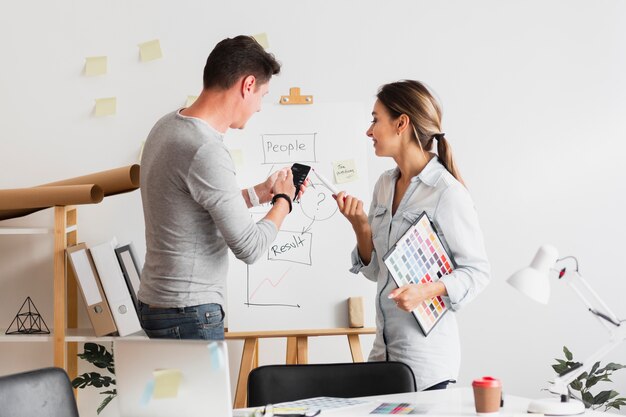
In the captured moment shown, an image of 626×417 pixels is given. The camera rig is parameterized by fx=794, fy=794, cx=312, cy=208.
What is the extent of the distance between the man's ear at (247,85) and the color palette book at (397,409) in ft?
2.92

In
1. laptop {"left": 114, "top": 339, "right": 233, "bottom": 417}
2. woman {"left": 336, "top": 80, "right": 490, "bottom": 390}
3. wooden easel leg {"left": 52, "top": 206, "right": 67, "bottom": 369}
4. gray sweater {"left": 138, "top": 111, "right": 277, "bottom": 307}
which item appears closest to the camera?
laptop {"left": 114, "top": 339, "right": 233, "bottom": 417}

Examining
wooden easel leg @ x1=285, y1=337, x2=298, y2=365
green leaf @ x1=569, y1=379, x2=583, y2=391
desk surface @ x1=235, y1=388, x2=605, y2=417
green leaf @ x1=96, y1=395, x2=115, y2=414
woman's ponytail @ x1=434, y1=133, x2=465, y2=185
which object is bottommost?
green leaf @ x1=569, y1=379, x2=583, y2=391

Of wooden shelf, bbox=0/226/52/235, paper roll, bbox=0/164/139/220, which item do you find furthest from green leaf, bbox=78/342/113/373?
paper roll, bbox=0/164/139/220

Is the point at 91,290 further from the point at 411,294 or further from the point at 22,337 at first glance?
the point at 411,294

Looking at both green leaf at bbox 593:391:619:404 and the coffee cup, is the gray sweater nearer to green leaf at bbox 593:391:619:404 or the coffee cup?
the coffee cup

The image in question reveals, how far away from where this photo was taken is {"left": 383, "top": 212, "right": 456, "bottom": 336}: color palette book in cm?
213

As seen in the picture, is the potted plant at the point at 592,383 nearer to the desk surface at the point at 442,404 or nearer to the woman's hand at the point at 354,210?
the woman's hand at the point at 354,210

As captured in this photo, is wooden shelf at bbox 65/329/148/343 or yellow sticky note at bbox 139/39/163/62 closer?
wooden shelf at bbox 65/329/148/343

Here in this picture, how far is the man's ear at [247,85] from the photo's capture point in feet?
6.98

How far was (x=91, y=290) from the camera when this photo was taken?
10.4 ft

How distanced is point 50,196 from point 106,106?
605 mm

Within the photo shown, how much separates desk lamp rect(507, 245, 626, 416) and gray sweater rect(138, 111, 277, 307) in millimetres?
713

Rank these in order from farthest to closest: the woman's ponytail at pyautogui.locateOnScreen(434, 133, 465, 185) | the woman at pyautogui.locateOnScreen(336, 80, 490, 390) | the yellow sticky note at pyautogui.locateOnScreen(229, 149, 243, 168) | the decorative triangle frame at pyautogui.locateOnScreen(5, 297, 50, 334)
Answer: the decorative triangle frame at pyautogui.locateOnScreen(5, 297, 50, 334) < the yellow sticky note at pyautogui.locateOnScreen(229, 149, 243, 168) < the woman's ponytail at pyautogui.locateOnScreen(434, 133, 465, 185) < the woman at pyautogui.locateOnScreen(336, 80, 490, 390)

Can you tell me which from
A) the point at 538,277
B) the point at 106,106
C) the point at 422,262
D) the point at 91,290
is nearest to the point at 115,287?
the point at 91,290
